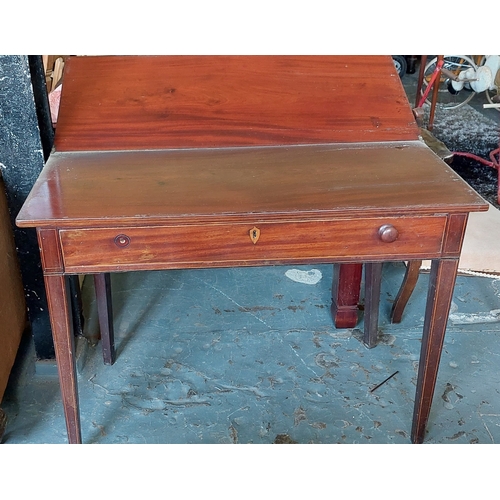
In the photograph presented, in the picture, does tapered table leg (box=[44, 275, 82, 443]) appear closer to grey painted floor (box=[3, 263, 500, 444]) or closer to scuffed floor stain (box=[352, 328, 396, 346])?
grey painted floor (box=[3, 263, 500, 444])

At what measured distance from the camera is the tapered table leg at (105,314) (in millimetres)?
1882

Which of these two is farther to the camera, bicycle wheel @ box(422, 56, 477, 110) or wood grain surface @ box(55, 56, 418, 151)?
bicycle wheel @ box(422, 56, 477, 110)

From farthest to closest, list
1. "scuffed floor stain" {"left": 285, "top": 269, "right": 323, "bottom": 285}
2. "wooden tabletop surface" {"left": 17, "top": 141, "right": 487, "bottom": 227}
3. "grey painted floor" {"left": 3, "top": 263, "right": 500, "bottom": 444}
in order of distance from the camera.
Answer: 1. "scuffed floor stain" {"left": 285, "top": 269, "right": 323, "bottom": 285}
2. "grey painted floor" {"left": 3, "top": 263, "right": 500, "bottom": 444}
3. "wooden tabletop surface" {"left": 17, "top": 141, "right": 487, "bottom": 227}

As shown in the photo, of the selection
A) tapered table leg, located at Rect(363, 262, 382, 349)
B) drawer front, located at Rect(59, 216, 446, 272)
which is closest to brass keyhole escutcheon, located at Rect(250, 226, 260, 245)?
drawer front, located at Rect(59, 216, 446, 272)

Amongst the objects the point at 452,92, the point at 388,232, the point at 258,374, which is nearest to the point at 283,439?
the point at 258,374

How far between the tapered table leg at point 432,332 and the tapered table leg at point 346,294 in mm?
572

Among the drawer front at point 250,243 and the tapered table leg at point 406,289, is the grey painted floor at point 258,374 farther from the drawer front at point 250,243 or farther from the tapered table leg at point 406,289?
the drawer front at point 250,243

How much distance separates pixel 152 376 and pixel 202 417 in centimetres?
27

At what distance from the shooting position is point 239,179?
1437 millimetres

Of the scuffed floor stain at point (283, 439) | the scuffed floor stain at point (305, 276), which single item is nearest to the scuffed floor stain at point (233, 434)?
the scuffed floor stain at point (283, 439)

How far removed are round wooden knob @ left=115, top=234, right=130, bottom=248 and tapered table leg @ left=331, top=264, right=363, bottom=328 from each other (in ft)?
3.39

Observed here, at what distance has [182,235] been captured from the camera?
1.29m

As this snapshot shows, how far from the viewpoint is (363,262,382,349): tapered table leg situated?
203cm

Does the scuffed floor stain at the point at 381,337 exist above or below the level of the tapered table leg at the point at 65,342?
below
